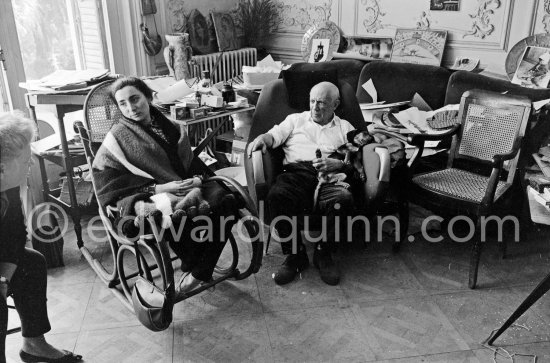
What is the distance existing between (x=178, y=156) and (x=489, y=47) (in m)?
2.44

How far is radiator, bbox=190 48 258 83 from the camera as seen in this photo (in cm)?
423

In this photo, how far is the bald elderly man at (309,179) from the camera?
267 cm

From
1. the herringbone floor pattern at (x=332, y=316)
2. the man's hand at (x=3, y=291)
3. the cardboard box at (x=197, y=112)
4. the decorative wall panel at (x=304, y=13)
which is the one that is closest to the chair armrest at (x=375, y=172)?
the herringbone floor pattern at (x=332, y=316)

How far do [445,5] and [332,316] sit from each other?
8.28ft

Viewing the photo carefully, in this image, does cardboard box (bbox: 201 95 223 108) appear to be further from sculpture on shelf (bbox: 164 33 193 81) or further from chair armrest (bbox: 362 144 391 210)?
chair armrest (bbox: 362 144 391 210)

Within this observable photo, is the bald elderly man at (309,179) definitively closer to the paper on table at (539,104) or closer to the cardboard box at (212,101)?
the cardboard box at (212,101)

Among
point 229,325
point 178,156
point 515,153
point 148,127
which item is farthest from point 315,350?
point 515,153

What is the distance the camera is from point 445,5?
3.74 metres

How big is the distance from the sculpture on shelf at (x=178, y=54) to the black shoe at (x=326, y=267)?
179 centimetres

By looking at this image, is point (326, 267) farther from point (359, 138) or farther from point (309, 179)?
point (359, 138)

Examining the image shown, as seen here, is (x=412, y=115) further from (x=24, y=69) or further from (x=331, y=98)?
(x=24, y=69)

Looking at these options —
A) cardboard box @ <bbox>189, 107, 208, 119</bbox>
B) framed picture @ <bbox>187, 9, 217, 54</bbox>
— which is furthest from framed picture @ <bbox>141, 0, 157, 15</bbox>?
cardboard box @ <bbox>189, 107, 208, 119</bbox>

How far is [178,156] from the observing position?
2.55 meters

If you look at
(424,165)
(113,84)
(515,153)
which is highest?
(113,84)
